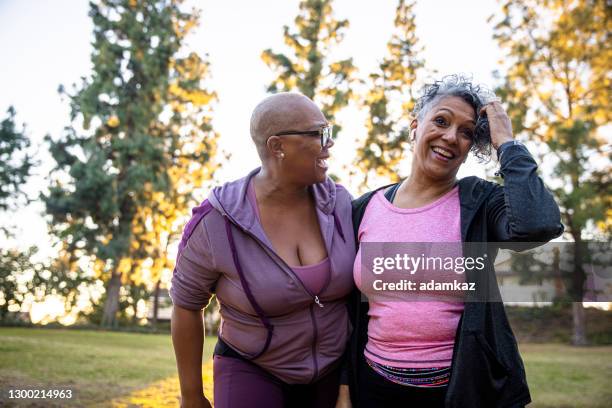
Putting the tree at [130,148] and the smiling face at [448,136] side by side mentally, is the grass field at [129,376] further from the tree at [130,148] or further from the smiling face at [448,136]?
the tree at [130,148]

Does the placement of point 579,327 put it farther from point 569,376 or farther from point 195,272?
point 195,272

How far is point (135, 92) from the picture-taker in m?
20.4

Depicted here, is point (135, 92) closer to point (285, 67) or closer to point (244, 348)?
point (285, 67)

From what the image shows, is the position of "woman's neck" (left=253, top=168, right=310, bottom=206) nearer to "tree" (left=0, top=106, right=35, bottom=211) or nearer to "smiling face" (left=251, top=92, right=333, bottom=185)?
"smiling face" (left=251, top=92, right=333, bottom=185)

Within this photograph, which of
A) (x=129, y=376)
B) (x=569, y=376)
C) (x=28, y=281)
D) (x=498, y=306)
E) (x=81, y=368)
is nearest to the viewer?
(x=498, y=306)

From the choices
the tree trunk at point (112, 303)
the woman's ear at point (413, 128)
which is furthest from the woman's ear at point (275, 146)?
the tree trunk at point (112, 303)

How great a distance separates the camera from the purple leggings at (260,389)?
2.46 metres

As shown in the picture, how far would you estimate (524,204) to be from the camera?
6.24 feet

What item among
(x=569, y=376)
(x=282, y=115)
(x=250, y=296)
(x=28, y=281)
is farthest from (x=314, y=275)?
(x=28, y=281)

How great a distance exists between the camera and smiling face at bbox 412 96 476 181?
7.57ft

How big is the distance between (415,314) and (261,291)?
0.68m

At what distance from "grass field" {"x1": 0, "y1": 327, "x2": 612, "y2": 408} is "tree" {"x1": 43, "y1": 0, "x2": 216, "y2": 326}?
8.91 m


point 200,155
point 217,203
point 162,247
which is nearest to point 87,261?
point 162,247

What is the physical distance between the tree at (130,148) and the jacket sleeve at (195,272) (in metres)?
17.7
